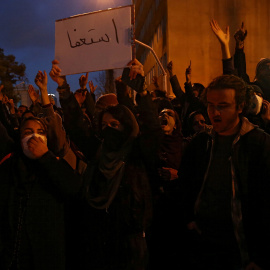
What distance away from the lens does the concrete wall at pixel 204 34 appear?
84.8ft

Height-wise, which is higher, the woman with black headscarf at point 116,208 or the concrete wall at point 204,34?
the concrete wall at point 204,34

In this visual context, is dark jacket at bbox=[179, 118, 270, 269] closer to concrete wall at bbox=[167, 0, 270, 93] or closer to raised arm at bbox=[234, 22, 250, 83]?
raised arm at bbox=[234, 22, 250, 83]

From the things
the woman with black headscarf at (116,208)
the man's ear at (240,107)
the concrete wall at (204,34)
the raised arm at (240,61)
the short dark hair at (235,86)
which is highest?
the concrete wall at (204,34)

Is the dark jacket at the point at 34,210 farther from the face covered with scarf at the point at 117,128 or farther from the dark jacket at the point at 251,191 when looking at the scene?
the dark jacket at the point at 251,191

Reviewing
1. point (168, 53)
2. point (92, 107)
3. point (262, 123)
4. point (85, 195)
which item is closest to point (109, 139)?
point (85, 195)

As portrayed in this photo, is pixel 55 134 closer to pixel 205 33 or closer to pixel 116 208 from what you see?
pixel 116 208

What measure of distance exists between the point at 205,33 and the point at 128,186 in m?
24.7

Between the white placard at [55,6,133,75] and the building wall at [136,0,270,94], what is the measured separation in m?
20.6

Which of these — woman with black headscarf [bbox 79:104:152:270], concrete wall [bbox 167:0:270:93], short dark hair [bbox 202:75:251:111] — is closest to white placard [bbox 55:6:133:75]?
woman with black headscarf [bbox 79:104:152:270]

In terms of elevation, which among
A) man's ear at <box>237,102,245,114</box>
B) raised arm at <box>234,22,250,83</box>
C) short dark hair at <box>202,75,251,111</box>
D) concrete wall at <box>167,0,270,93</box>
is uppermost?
concrete wall at <box>167,0,270,93</box>

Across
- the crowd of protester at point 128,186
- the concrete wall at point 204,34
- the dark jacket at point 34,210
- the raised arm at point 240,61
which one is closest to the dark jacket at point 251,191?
the crowd of protester at point 128,186

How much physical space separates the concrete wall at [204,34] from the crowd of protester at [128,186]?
22.3 m

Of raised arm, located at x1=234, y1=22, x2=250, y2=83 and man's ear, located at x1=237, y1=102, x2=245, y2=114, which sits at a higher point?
raised arm, located at x1=234, y1=22, x2=250, y2=83

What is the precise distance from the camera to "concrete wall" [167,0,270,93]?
25844 millimetres
